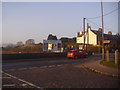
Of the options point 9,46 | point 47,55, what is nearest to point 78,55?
point 47,55

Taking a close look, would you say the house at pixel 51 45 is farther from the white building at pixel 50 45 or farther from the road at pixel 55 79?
the road at pixel 55 79

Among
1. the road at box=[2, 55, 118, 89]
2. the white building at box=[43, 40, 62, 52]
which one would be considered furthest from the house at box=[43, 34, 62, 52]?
the road at box=[2, 55, 118, 89]

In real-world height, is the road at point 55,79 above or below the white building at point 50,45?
below

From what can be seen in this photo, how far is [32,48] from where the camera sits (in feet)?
157

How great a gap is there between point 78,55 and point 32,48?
2633 cm

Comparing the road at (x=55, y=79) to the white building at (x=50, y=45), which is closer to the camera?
the road at (x=55, y=79)

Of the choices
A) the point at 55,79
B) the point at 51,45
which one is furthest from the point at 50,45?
the point at 55,79

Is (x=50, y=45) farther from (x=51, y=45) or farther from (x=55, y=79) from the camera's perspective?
(x=55, y=79)

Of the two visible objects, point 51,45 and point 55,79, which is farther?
point 51,45

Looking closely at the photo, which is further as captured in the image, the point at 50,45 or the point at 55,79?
the point at 50,45

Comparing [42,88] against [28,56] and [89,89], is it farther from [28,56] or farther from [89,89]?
[28,56]

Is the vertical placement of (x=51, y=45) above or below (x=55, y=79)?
above

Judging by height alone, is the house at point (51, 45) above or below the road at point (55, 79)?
above

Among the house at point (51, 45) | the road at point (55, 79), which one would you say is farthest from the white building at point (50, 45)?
the road at point (55, 79)
